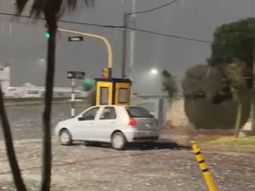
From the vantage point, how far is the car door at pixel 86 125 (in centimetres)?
2109

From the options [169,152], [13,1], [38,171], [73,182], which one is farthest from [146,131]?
[13,1]

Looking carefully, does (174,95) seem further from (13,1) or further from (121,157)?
(13,1)

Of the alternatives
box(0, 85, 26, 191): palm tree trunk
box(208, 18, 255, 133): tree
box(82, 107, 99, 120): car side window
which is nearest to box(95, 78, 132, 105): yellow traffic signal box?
box(82, 107, 99, 120): car side window

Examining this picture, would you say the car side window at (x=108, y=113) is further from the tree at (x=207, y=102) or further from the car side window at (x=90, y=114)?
the tree at (x=207, y=102)

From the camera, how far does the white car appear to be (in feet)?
65.4

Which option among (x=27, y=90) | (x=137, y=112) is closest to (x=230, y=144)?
(x=137, y=112)

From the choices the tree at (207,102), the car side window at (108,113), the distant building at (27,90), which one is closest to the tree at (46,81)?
the car side window at (108,113)

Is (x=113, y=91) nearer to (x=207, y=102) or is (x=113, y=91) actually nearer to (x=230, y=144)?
(x=230, y=144)

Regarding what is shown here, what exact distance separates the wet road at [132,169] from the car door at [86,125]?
0.44m

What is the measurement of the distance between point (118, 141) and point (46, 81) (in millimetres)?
15464

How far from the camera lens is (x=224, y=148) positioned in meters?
21.1

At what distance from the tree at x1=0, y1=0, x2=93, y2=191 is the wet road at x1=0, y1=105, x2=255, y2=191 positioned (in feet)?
20.3

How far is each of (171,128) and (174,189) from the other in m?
20.7

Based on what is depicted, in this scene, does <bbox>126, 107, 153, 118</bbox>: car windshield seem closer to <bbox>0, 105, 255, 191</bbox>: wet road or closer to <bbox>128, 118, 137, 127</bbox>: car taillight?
<bbox>128, 118, 137, 127</bbox>: car taillight
